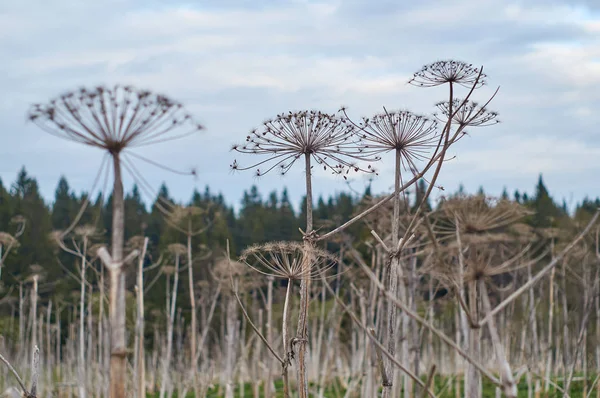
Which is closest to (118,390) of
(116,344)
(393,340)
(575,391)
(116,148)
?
(116,344)

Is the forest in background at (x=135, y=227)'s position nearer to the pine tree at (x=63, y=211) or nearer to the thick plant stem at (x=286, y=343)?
the pine tree at (x=63, y=211)

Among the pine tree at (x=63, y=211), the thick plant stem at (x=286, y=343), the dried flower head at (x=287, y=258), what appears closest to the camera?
the thick plant stem at (x=286, y=343)

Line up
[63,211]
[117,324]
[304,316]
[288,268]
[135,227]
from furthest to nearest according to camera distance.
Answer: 1. [63,211]
2. [135,227]
3. [288,268]
4. [304,316]
5. [117,324]

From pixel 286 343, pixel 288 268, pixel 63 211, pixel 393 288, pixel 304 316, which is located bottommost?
pixel 286 343

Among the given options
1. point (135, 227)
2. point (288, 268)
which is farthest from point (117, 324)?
point (135, 227)

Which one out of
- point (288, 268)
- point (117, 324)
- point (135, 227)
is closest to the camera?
point (117, 324)

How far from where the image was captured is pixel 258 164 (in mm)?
4703

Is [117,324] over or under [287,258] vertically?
under

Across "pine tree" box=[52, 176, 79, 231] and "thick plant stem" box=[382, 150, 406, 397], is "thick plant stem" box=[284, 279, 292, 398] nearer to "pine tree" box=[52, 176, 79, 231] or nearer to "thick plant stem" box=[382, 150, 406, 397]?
"thick plant stem" box=[382, 150, 406, 397]

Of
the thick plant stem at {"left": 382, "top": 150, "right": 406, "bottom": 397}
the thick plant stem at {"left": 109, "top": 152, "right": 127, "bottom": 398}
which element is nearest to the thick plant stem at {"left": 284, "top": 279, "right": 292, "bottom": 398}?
the thick plant stem at {"left": 382, "top": 150, "right": 406, "bottom": 397}

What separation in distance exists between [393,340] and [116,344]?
6.49 ft

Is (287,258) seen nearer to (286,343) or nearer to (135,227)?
(286,343)

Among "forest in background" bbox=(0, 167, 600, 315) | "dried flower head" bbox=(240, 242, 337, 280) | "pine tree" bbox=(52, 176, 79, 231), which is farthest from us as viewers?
"pine tree" bbox=(52, 176, 79, 231)

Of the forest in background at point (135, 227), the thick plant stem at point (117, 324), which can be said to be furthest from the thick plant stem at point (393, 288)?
the forest in background at point (135, 227)
